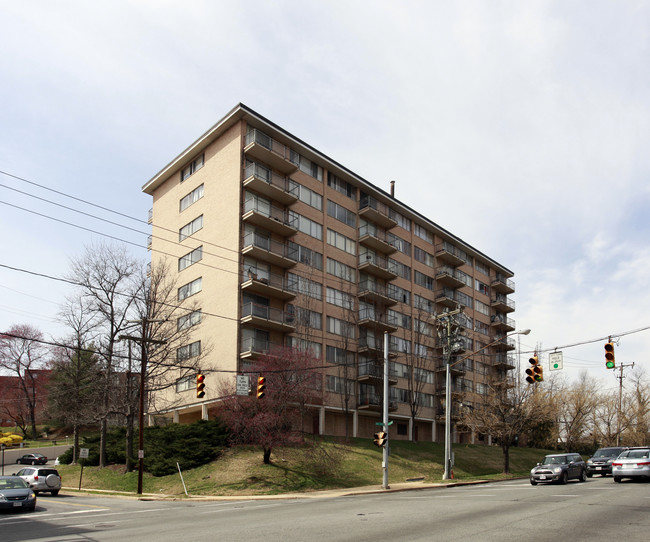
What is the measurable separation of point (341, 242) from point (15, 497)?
3748 centimetres

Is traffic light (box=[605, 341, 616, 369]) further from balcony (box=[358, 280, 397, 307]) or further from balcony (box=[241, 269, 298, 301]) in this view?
balcony (box=[358, 280, 397, 307])

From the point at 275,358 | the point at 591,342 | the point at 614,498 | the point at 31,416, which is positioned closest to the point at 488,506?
the point at 614,498

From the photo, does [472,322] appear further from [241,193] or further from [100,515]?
[100,515]

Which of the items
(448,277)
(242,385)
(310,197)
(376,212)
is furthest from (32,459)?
(448,277)

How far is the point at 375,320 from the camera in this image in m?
56.2

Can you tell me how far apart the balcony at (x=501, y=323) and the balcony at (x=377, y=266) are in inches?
1064

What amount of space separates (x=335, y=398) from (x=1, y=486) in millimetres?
30781

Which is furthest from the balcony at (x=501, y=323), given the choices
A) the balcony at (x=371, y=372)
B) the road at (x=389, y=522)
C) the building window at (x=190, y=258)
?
the road at (x=389, y=522)

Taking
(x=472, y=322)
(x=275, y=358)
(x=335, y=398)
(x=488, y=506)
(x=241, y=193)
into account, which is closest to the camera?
(x=488, y=506)

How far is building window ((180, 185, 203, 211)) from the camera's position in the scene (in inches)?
2072

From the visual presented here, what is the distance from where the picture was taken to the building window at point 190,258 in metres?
50.5

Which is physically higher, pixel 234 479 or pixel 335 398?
pixel 335 398

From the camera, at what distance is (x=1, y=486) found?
24.3m

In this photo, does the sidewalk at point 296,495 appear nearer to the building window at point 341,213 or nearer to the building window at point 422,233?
the building window at point 341,213
